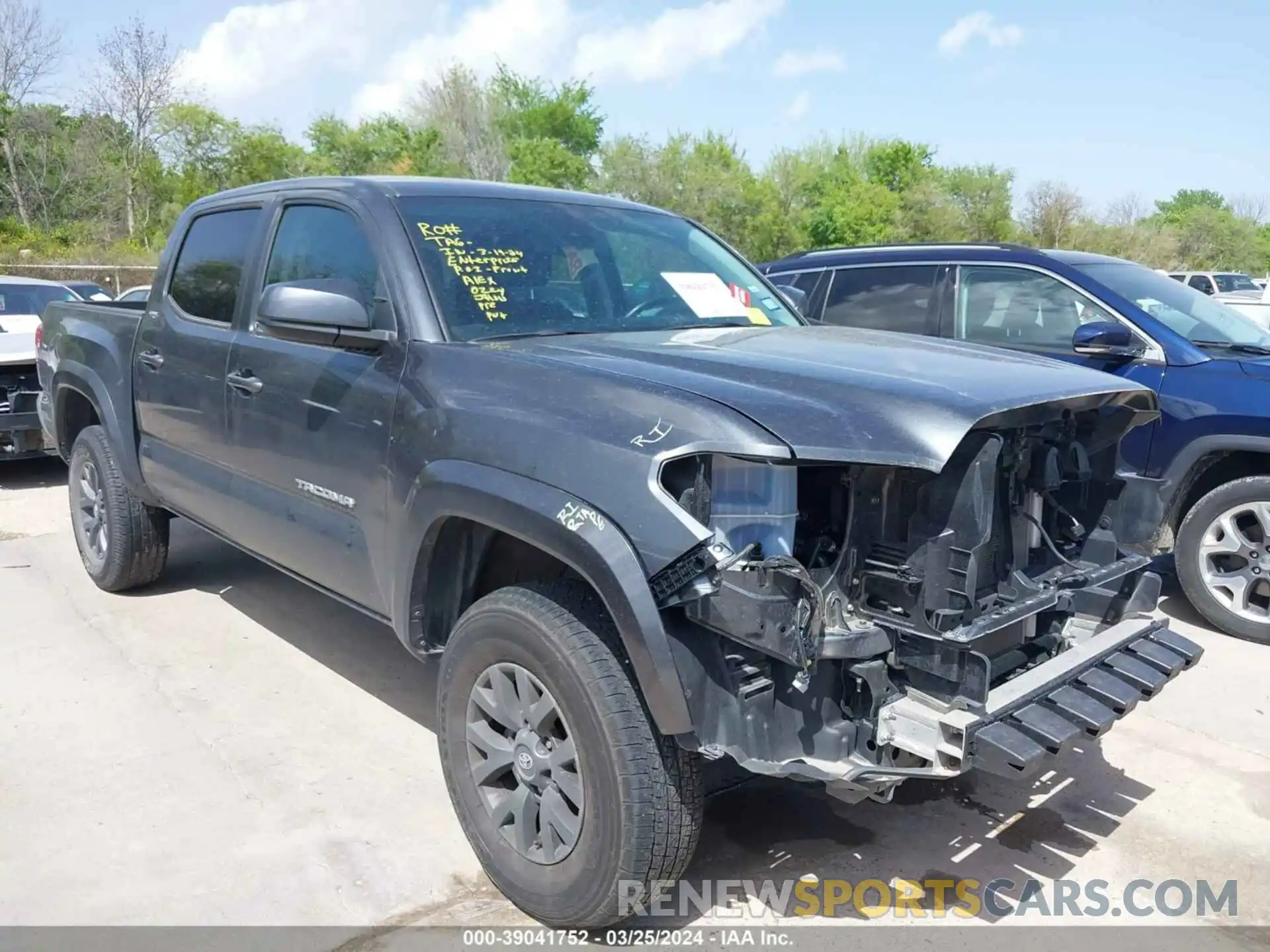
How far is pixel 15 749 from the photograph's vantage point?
3807mm

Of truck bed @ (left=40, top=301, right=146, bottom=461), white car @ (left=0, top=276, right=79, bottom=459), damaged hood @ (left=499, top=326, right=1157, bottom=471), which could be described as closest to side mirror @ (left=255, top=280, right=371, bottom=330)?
damaged hood @ (left=499, top=326, right=1157, bottom=471)

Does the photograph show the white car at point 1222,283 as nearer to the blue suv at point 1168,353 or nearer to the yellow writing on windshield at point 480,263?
the blue suv at point 1168,353

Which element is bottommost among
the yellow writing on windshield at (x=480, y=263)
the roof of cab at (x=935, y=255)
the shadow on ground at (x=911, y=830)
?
the shadow on ground at (x=911, y=830)

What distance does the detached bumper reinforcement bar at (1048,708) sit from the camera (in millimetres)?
2357

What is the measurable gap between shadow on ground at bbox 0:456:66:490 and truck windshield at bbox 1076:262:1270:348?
8.08 meters

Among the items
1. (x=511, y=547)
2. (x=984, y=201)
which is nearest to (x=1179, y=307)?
(x=511, y=547)

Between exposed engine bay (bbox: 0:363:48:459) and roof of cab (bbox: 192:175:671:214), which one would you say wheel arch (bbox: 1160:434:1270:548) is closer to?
roof of cab (bbox: 192:175:671:214)

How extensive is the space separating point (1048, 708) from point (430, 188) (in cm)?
258

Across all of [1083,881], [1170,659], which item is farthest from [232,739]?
[1170,659]

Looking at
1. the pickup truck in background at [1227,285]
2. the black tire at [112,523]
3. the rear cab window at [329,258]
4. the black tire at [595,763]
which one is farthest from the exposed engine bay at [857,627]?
the pickup truck in background at [1227,285]

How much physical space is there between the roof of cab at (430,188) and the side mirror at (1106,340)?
7.96 feet

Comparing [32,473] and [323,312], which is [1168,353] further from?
[32,473]

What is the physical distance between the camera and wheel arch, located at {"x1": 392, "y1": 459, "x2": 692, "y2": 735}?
2.34 meters

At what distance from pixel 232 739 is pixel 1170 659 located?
10.5ft
